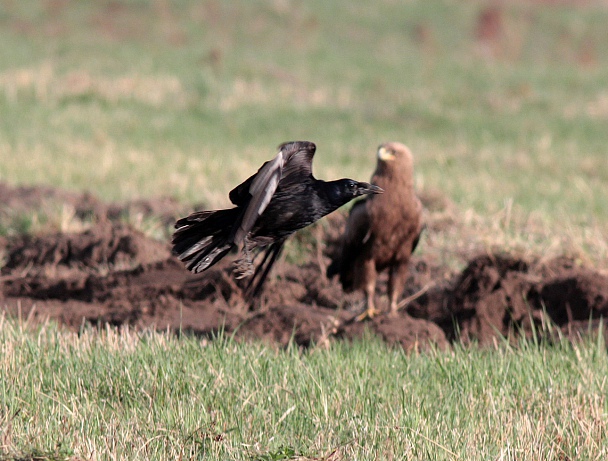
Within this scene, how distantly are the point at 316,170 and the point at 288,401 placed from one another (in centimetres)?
812

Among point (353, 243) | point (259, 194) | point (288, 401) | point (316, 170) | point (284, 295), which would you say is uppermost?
point (316, 170)

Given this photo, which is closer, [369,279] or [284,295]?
[369,279]

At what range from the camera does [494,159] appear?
1543cm

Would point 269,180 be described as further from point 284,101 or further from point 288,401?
point 284,101

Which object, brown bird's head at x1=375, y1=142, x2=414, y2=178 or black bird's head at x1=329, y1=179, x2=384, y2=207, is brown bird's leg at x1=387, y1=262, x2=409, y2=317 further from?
black bird's head at x1=329, y1=179, x2=384, y2=207

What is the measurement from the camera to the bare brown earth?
5.53 metres

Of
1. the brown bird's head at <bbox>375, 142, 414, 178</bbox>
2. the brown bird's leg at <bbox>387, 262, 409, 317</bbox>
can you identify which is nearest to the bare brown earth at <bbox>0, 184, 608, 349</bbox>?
the brown bird's leg at <bbox>387, 262, 409, 317</bbox>

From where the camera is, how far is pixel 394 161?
19.8ft

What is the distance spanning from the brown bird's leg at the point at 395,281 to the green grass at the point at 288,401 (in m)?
1.54

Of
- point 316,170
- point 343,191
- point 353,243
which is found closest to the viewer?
point 343,191

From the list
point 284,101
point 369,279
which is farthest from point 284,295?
point 284,101

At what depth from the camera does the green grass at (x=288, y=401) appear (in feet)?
11.0

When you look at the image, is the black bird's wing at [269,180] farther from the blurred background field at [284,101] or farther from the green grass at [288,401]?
the blurred background field at [284,101]

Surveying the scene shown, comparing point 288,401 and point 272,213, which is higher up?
point 272,213
